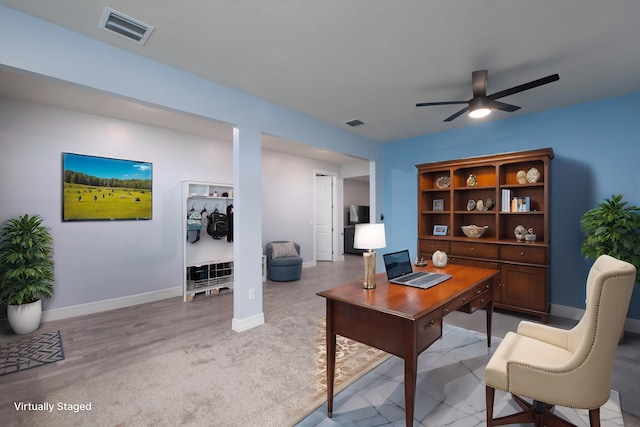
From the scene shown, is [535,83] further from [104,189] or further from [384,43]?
[104,189]

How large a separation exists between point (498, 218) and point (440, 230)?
0.88 metres

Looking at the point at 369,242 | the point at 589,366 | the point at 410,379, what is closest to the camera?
the point at 589,366

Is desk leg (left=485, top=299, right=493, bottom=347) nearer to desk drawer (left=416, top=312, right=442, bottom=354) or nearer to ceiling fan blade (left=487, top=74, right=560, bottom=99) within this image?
desk drawer (left=416, top=312, right=442, bottom=354)

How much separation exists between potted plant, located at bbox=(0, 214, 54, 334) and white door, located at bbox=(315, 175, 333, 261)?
210 inches

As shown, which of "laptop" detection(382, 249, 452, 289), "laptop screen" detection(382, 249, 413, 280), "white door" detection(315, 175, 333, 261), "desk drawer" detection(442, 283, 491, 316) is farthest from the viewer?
"white door" detection(315, 175, 333, 261)

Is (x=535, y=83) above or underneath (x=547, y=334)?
above

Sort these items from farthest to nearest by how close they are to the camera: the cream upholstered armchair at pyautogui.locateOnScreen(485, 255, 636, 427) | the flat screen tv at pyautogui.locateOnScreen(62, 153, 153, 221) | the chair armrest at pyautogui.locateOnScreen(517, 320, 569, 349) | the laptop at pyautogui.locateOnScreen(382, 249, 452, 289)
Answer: the flat screen tv at pyautogui.locateOnScreen(62, 153, 153, 221) < the laptop at pyautogui.locateOnScreen(382, 249, 452, 289) < the chair armrest at pyautogui.locateOnScreen(517, 320, 569, 349) < the cream upholstered armchair at pyautogui.locateOnScreen(485, 255, 636, 427)

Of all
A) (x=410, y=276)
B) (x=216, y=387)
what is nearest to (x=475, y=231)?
(x=410, y=276)

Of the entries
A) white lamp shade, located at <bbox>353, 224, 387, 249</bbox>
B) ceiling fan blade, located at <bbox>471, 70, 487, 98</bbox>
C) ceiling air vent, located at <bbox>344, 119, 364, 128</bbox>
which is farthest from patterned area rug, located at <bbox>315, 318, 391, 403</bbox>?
ceiling air vent, located at <bbox>344, 119, 364, 128</bbox>

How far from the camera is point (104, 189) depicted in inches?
159

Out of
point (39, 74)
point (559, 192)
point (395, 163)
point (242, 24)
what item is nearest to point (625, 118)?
point (559, 192)

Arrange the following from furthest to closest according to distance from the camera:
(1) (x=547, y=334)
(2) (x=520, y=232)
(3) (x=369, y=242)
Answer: (2) (x=520, y=232)
(3) (x=369, y=242)
(1) (x=547, y=334)

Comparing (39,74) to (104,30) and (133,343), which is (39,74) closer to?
(104,30)

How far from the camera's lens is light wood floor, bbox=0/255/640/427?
2.33m
